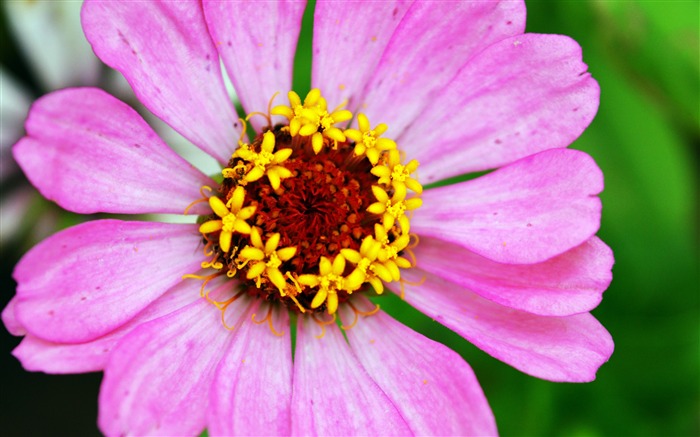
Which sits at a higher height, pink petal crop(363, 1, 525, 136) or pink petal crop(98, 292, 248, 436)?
pink petal crop(363, 1, 525, 136)

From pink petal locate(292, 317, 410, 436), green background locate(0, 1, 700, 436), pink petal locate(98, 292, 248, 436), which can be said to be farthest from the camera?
green background locate(0, 1, 700, 436)

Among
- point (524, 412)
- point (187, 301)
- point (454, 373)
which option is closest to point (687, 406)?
point (524, 412)

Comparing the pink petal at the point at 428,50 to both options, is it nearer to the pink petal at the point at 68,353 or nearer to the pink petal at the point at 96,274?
the pink petal at the point at 96,274

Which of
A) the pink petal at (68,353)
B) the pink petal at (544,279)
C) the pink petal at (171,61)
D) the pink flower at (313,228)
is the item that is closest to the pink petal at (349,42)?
the pink flower at (313,228)

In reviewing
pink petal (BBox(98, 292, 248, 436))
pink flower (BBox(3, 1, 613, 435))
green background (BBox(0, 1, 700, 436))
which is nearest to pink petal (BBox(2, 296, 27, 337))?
pink flower (BBox(3, 1, 613, 435))

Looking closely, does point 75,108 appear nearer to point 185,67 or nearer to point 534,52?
point 185,67

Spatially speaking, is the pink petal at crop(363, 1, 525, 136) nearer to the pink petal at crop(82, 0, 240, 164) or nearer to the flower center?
the flower center
